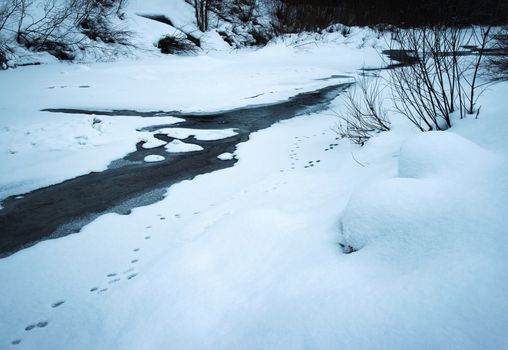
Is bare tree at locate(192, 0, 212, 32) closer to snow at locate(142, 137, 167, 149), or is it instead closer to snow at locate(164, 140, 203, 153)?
snow at locate(142, 137, 167, 149)

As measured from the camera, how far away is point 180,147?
511 cm

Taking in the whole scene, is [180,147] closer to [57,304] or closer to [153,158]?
[153,158]

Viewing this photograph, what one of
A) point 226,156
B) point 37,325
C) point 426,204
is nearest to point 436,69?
point 426,204

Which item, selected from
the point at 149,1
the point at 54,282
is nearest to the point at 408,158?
the point at 54,282

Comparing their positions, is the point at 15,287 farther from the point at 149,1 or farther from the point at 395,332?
the point at 149,1

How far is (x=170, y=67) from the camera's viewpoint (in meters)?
10.8

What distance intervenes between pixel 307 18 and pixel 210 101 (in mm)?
14851

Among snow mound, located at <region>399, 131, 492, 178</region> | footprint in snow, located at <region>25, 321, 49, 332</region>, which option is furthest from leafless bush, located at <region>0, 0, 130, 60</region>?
snow mound, located at <region>399, 131, 492, 178</region>

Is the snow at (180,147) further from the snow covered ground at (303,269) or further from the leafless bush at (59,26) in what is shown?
A: the leafless bush at (59,26)

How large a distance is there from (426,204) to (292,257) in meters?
0.90

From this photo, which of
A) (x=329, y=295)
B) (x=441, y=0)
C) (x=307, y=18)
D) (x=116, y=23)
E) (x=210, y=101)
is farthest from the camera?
(x=307, y=18)

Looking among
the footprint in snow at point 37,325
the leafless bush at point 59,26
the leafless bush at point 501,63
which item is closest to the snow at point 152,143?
the footprint in snow at point 37,325

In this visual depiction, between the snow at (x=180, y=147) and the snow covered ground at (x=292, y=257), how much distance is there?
0.46 m

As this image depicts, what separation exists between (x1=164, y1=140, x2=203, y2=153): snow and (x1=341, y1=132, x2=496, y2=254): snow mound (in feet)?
11.9
